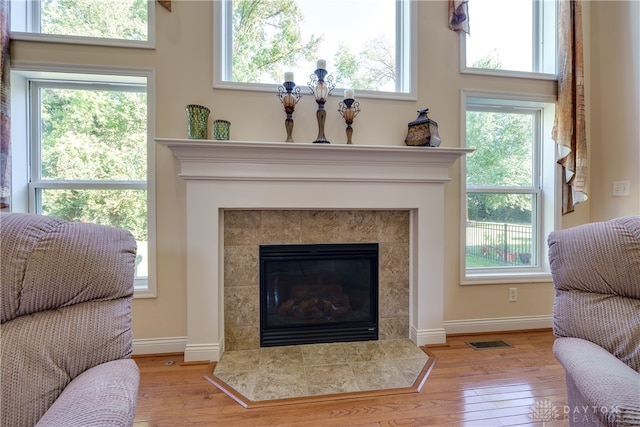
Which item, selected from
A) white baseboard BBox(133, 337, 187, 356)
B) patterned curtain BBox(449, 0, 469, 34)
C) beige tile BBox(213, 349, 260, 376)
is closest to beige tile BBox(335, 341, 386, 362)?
beige tile BBox(213, 349, 260, 376)

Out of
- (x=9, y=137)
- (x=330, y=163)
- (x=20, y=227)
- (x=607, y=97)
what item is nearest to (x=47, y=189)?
(x=9, y=137)

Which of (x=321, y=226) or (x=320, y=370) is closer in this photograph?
(x=320, y=370)

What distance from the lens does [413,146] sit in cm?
210

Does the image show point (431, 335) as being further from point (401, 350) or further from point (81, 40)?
point (81, 40)

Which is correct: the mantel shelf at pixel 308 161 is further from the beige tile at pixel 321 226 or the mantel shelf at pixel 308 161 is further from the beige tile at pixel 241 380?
the beige tile at pixel 241 380

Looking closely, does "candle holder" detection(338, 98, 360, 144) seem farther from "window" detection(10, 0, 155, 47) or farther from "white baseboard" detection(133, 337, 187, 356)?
"white baseboard" detection(133, 337, 187, 356)

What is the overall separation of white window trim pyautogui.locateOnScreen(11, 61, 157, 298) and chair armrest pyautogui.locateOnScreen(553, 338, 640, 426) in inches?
91.3

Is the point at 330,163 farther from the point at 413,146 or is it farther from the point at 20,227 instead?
the point at 20,227

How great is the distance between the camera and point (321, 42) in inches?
90.0

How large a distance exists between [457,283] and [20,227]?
260cm

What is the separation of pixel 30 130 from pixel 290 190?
191 cm

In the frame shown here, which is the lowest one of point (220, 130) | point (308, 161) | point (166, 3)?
point (308, 161)

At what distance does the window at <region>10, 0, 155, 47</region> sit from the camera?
196cm

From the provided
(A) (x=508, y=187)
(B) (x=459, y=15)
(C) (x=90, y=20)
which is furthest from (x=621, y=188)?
(C) (x=90, y=20)
